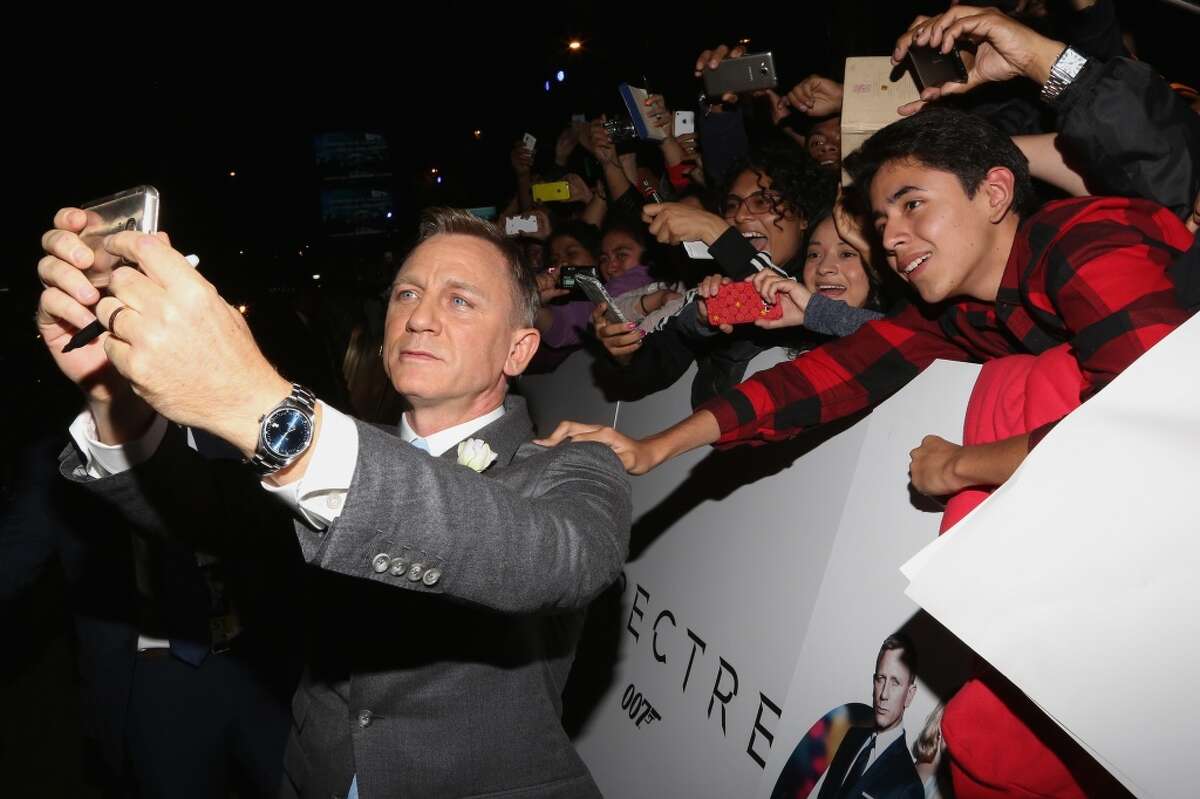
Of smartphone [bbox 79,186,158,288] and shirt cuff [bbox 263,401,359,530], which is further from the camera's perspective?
smartphone [bbox 79,186,158,288]

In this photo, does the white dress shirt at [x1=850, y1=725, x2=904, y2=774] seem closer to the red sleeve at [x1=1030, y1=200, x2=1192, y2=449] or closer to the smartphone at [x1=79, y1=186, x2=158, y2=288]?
the red sleeve at [x1=1030, y1=200, x2=1192, y2=449]

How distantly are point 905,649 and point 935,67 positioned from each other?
173cm

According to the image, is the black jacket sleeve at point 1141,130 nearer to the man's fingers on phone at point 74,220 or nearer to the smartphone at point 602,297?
the smartphone at point 602,297

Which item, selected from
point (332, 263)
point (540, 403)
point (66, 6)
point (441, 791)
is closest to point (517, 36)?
point (332, 263)

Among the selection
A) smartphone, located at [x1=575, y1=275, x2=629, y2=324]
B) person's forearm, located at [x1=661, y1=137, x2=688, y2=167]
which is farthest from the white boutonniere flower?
person's forearm, located at [x1=661, y1=137, x2=688, y2=167]

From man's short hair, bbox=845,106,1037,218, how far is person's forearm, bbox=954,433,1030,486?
94 cm

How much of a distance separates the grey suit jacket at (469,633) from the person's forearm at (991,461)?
688 mm

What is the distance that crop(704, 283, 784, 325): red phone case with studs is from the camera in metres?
2.71

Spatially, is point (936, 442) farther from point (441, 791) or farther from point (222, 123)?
point (222, 123)

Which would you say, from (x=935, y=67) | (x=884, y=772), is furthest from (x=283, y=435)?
(x=935, y=67)

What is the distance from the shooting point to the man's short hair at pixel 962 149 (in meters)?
1.99

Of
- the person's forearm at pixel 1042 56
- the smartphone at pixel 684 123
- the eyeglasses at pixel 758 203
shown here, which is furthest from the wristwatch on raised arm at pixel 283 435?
the smartphone at pixel 684 123

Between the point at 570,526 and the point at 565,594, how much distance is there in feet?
0.35

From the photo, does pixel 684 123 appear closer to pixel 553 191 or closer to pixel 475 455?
pixel 553 191
